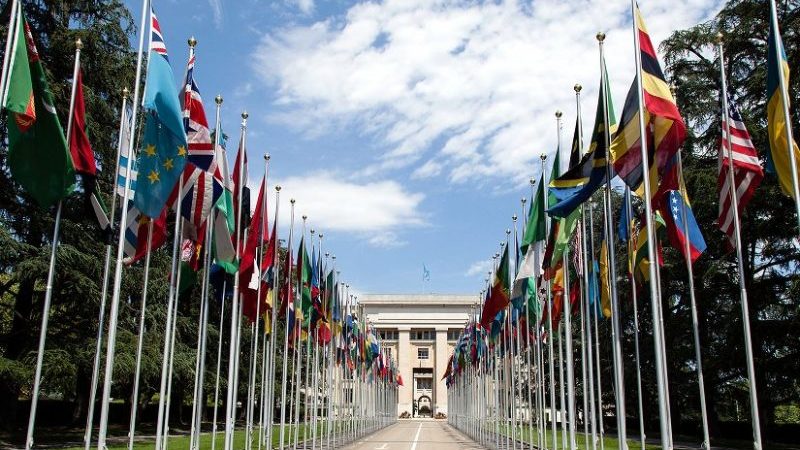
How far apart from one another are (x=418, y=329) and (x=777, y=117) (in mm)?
100435

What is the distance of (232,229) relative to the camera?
53.7 ft

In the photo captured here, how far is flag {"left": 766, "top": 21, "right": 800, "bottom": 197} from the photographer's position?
11.3 m

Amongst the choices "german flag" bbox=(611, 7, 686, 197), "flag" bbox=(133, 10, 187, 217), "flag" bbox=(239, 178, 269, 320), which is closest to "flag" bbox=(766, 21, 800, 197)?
"german flag" bbox=(611, 7, 686, 197)

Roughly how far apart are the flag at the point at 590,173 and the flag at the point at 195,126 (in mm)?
6402

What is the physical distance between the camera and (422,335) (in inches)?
4434

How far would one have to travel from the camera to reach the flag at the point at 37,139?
10961 mm

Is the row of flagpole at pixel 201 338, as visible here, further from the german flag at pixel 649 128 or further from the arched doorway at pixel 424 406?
the arched doorway at pixel 424 406

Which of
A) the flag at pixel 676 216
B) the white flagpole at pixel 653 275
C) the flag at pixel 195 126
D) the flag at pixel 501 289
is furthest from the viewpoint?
the flag at pixel 501 289

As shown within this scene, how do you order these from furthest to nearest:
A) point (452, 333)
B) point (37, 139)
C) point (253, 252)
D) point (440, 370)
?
1. point (452, 333)
2. point (440, 370)
3. point (253, 252)
4. point (37, 139)

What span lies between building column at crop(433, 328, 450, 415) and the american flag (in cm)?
9503

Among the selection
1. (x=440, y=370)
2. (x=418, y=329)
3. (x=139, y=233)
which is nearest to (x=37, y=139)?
(x=139, y=233)

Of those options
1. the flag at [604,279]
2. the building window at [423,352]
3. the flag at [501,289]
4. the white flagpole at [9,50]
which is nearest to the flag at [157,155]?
the white flagpole at [9,50]

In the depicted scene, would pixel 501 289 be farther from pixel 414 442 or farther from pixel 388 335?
pixel 388 335

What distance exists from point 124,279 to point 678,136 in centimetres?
A: 2096
